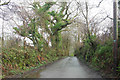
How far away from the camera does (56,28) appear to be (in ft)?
87.8

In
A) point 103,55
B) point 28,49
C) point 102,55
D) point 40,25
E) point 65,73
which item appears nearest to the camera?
point 65,73

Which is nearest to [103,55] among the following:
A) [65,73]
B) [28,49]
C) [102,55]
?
[102,55]

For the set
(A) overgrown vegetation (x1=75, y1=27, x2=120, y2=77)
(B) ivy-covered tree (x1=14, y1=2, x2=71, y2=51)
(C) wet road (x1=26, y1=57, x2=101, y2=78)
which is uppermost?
(B) ivy-covered tree (x1=14, y1=2, x2=71, y2=51)

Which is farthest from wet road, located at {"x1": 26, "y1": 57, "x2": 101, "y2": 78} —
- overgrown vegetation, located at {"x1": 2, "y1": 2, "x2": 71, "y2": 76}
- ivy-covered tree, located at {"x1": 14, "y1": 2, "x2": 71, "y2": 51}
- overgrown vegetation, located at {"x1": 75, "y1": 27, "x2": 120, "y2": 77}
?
ivy-covered tree, located at {"x1": 14, "y1": 2, "x2": 71, "y2": 51}

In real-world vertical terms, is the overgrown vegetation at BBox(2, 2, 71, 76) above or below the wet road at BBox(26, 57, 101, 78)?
above

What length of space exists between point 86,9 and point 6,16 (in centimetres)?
950

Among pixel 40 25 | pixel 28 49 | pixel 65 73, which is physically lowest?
pixel 65 73

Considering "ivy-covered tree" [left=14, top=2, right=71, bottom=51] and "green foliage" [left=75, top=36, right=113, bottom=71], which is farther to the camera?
"ivy-covered tree" [left=14, top=2, right=71, bottom=51]

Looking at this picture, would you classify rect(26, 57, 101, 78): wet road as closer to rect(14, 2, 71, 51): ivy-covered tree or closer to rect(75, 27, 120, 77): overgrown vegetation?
rect(75, 27, 120, 77): overgrown vegetation

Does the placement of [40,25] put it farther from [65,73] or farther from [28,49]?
[65,73]

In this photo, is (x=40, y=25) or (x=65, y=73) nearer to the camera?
(x=65, y=73)

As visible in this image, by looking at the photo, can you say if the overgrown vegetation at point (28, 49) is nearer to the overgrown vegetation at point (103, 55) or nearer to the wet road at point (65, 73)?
the wet road at point (65, 73)

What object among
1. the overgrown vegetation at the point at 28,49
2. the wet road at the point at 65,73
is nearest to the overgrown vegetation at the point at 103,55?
the wet road at the point at 65,73

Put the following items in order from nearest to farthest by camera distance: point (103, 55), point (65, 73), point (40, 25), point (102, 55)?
point (65, 73), point (103, 55), point (102, 55), point (40, 25)
